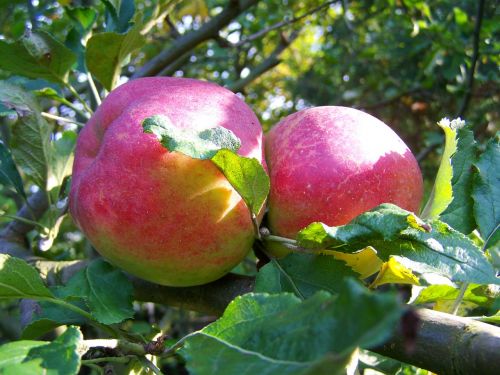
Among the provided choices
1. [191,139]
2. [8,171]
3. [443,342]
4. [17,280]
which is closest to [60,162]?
[8,171]

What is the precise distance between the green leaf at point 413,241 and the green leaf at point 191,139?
0.49 feet

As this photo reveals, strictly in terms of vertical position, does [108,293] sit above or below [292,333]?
below

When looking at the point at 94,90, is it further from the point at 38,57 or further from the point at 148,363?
the point at 148,363

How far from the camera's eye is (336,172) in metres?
0.76

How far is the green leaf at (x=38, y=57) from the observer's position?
1.06m

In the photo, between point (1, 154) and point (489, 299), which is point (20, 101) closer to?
point (1, 154)

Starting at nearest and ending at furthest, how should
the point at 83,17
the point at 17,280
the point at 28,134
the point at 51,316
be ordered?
1. the point at 17,280
2. the point at 51,316
3. the point at 28,134
4. the point at 83,17

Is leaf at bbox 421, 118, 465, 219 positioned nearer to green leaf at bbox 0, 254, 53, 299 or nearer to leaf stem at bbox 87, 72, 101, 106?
green leaf at bbox 0, 254, 53, 299

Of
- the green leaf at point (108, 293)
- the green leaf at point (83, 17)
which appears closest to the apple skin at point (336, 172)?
the green leaf at point (108, 293)

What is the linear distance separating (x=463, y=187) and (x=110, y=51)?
0.70 meters

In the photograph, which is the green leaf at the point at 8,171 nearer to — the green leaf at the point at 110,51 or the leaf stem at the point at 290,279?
the green leaf at the point at 110,51

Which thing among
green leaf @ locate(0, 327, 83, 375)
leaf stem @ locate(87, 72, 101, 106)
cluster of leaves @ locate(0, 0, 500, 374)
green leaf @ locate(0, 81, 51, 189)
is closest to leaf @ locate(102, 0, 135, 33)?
cluster of leaves @ locate(0, 0, 500, 374)

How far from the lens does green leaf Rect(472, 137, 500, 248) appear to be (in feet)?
2.78

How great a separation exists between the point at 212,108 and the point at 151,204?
0.57ft
